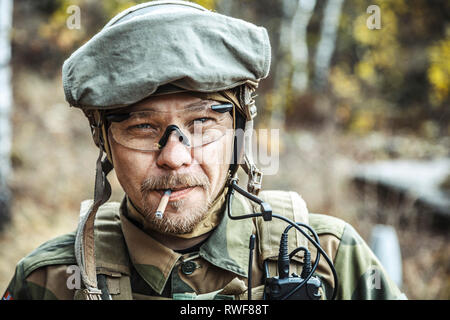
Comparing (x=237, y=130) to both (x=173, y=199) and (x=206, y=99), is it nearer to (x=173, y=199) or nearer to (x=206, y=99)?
(x=206, y=99)

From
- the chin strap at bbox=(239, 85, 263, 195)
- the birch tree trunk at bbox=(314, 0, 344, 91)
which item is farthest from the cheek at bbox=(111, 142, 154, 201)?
the birch tree trunk at bbox=(314, 0, 344, 91)

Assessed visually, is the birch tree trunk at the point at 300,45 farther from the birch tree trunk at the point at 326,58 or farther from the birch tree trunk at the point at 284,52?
the birch tree trunk at the point at 326,58

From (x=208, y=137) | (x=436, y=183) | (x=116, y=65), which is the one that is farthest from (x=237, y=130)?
(x=436, y=183)

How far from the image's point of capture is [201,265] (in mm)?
2016

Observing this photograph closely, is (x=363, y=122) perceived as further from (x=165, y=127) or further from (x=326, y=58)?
(x=165, y=127)

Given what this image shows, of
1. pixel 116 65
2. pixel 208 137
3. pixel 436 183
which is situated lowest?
pixel 436 183

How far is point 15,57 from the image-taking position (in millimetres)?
12508

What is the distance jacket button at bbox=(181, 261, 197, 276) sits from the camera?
1985 mm

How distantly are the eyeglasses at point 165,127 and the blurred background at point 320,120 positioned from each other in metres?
0.55

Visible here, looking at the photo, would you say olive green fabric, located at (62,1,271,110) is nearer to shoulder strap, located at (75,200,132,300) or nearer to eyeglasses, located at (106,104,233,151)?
eyeglasses, located at (106,104,233,151)

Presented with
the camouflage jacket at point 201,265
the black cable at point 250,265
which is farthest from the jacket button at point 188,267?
the black cable at point 250,265
